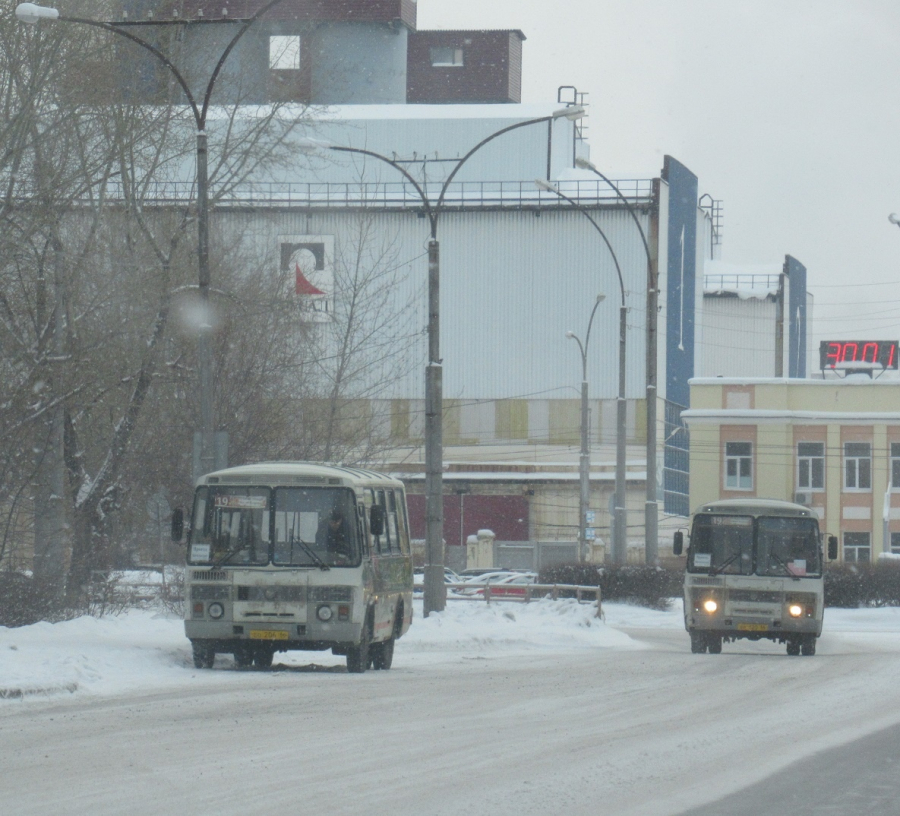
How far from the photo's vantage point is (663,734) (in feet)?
42.2

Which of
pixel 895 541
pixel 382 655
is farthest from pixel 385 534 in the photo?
pixel 895 541

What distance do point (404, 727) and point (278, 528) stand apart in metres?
6.09

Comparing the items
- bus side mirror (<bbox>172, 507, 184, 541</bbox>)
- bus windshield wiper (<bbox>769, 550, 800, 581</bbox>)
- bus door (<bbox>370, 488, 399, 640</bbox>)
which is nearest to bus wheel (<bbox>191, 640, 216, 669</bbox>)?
bus side mirror (<bbox>172, 507, 184, 541</bbox>)

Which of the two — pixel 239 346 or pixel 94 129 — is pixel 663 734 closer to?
pixel 94 129

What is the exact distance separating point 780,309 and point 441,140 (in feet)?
82.2

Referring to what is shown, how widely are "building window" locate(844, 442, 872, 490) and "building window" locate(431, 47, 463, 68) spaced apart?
40138 mm

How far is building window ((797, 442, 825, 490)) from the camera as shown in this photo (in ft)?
215

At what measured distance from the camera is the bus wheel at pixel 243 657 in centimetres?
1933

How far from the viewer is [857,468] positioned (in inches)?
2586

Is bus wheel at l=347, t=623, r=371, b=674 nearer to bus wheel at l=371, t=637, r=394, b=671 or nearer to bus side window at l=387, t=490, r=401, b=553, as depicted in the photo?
bus wheel at l=371, t=637, r=394, b=671

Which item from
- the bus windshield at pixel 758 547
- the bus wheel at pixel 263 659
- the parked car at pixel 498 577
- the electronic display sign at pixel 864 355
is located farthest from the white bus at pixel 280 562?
the electronic display sign at pixel 864 355

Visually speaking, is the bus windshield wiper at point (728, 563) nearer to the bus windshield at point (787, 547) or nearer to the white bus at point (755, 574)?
the white bus at point (755, 574)

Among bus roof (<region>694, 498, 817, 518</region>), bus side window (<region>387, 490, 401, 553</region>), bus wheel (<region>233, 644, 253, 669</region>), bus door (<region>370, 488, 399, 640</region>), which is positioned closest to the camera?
bus wheel (<region>233, 644, 253, 669</region>)

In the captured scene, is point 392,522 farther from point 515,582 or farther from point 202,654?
point 515,582
